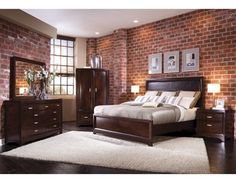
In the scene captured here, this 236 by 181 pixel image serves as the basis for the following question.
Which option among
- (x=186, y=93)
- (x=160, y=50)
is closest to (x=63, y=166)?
(x=186, y=93)

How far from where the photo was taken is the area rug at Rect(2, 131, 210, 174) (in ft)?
11.4

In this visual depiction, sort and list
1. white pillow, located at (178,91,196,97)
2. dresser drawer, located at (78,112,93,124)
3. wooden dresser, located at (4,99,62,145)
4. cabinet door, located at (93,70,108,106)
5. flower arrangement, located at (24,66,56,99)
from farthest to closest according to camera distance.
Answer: cabinet door, located at (93,70,108,106) → dresser drawer, located at (78,112,93,124) → flower arrangement, located at (24,66,56,99) → white pillow, located at (178,91,196,97) → wooden dresser, located at (4,99,62,145)

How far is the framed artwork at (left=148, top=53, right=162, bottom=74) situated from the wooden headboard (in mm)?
298

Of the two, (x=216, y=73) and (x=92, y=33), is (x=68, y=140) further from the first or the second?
(x=92, y=33)

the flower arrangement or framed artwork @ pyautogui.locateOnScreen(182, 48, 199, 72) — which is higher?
framed artwork @ pyautogui.locateOnScreen(182, 48, 199, 72)

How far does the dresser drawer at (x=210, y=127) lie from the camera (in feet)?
17.7

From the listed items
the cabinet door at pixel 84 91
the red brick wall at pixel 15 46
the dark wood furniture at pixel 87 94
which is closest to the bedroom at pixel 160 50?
the red brick wall at pixel 15 46

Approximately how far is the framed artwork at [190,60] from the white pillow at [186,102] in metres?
0.86

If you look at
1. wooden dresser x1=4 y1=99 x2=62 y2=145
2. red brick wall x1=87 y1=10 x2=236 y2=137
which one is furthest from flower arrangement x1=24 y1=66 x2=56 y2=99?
red brick wall x1=87 y1=10 x2=236 y2=137

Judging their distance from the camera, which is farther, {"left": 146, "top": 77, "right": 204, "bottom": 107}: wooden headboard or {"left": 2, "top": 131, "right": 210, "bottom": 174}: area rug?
{"left": 146, "top": 77, "right": 204, "bottom": 107}: wooden headboard

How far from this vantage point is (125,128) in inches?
203

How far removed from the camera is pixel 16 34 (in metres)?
5.82

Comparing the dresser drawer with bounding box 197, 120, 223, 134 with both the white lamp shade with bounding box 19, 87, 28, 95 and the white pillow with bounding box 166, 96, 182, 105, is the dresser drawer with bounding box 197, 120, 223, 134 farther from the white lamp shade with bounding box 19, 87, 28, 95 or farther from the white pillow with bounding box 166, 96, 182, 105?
the white lamp shade with bounding box 19, 87, 28, 95
